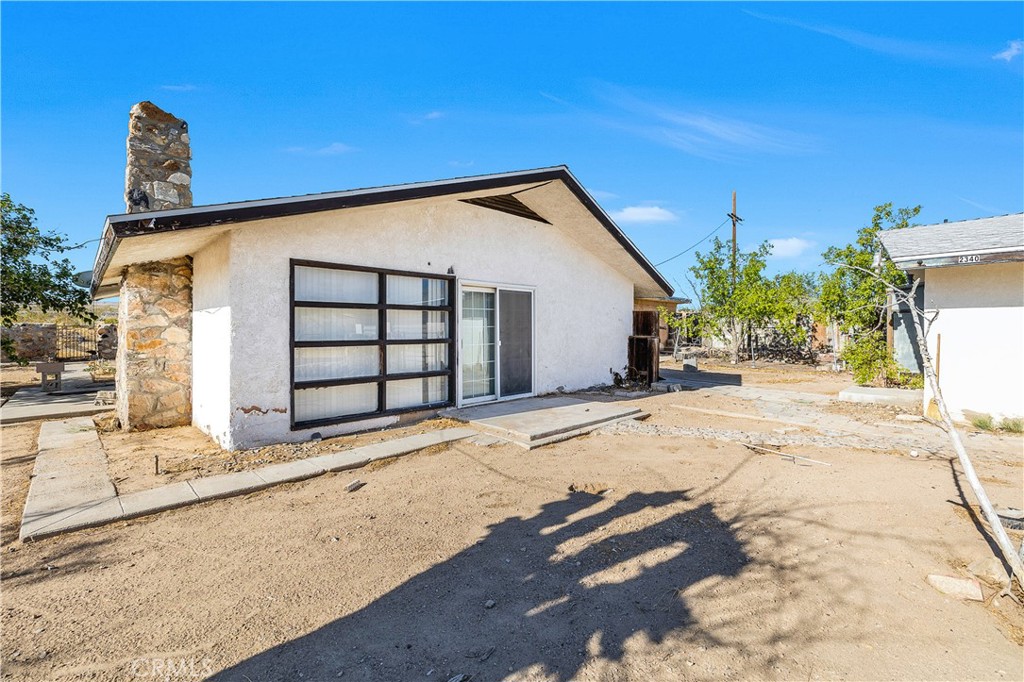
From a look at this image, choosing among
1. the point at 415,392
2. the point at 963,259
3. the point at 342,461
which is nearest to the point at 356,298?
the point at 415,392

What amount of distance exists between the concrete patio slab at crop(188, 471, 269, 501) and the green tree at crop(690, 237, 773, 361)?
1778 cm

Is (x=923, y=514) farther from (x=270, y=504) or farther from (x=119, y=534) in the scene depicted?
(x=119, y=534)

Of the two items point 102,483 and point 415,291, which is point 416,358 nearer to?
point 415,291

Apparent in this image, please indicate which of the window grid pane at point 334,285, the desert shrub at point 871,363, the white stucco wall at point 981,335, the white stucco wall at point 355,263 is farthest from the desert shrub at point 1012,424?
the window grid pane at point 334,285

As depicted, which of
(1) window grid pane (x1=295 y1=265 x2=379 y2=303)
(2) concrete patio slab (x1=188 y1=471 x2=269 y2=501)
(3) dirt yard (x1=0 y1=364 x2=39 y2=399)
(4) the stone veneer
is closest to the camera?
(2) concrete patio slab (x1=188 y1=471 x2=269 y2=501)

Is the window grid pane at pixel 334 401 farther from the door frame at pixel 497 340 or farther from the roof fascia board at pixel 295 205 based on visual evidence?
the roof fascia board at pixel 295 205

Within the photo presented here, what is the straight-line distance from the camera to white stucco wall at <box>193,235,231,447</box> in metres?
5.65

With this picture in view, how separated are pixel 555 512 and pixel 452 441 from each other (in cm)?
251

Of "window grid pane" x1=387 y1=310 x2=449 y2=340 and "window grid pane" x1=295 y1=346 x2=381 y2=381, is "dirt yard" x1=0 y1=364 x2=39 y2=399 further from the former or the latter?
"window grid pane" x1=387 y1=310 x2=449 y2=340

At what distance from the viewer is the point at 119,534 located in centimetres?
363

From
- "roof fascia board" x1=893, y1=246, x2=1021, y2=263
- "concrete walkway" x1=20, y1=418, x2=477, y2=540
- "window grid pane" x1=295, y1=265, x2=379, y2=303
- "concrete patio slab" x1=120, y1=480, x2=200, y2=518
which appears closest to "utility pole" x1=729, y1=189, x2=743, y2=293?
"roof fascia board" x1=893, y1=246, x2=1021, y2=263

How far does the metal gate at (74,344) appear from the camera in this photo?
730 inches

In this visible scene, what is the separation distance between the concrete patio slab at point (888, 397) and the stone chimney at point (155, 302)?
12.2m

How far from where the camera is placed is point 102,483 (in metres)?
4.54
